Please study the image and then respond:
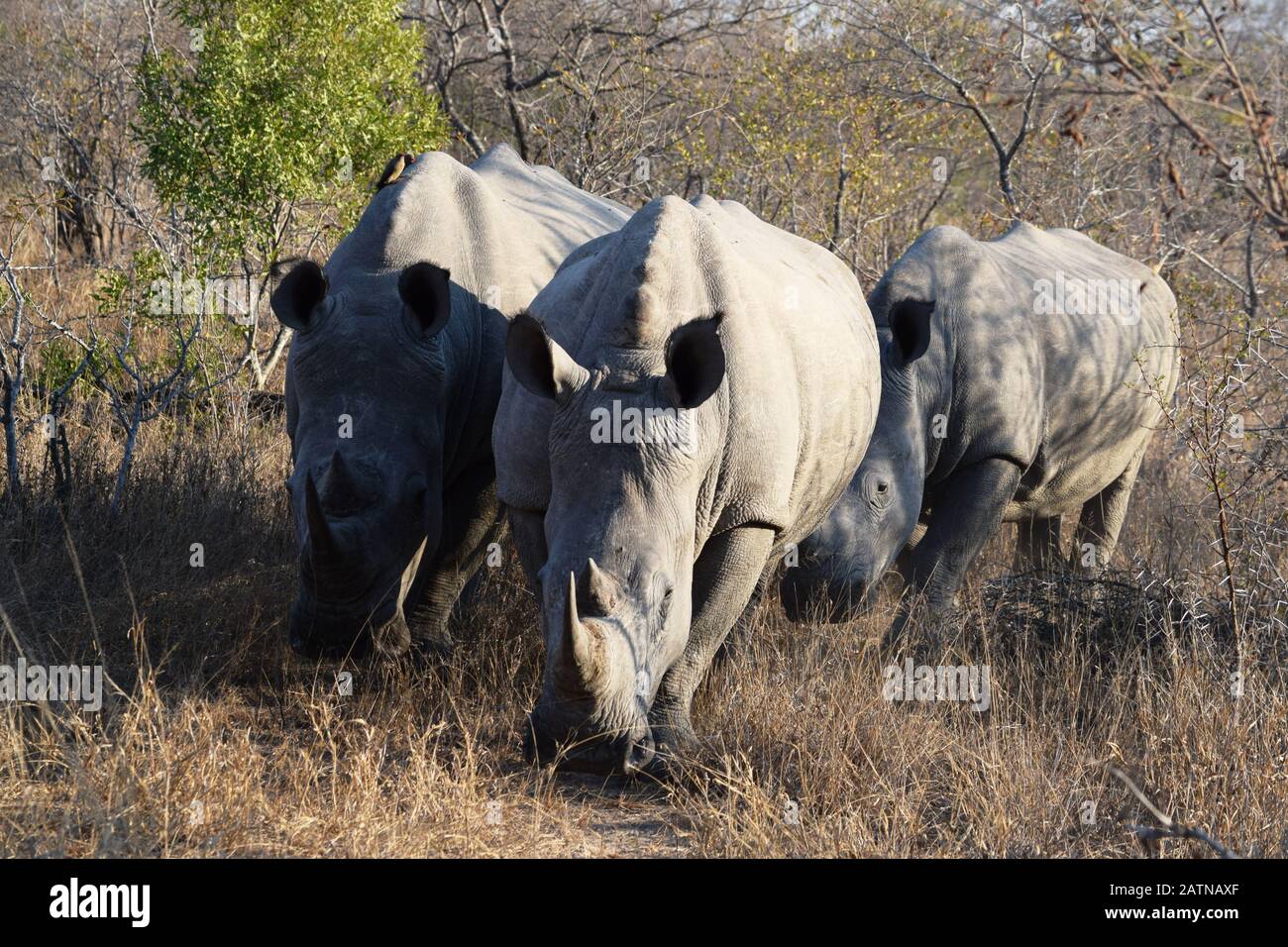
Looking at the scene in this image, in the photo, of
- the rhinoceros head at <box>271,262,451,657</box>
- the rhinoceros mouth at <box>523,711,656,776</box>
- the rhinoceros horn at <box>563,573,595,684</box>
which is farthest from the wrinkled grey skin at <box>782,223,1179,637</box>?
the rhinoceros horn at <box>563,573,595,684</box>

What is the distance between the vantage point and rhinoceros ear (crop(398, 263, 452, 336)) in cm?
572

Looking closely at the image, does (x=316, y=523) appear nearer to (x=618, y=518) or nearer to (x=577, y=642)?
(x=618, y=518)

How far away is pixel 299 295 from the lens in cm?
571

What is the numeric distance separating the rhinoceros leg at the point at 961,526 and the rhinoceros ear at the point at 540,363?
3.28 metres

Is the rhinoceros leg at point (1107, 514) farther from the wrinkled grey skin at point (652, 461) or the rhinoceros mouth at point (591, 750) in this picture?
the rhinoceros mouth at point (591, 750)

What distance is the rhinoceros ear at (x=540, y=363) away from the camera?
4543 millimetres

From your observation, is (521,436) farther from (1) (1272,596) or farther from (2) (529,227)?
(1) (1272,596)

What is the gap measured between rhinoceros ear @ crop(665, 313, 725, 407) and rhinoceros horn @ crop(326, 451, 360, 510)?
134cm

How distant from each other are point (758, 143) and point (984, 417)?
6.17 m

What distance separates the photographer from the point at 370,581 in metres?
5.45

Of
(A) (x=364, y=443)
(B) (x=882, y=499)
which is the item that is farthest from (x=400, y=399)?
(B) (x=882, y=499)

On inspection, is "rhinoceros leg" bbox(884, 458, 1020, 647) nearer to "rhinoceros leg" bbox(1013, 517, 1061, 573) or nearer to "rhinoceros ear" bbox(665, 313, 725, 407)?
"rhinoceros leg" bbox(1013, 517, 1061, 573)
